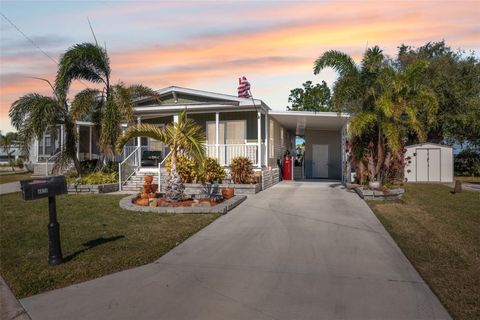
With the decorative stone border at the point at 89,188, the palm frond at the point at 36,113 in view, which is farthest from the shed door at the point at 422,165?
the palm frond at the point at 36,113

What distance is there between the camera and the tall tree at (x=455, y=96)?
2306 cm

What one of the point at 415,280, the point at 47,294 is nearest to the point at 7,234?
the point at 47,294

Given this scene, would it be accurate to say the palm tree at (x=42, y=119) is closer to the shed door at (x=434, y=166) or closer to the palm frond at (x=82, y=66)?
the palm frond at (x=82, y=66)

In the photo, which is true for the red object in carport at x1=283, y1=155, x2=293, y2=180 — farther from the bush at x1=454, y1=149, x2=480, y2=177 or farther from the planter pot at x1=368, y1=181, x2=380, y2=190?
the bush at x1=454, y1=149, x2=480, y2=177

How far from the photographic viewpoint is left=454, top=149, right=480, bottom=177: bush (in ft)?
83.0

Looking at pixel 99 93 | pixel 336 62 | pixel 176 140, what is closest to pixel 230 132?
pixel 99 93

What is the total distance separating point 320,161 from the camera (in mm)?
22844

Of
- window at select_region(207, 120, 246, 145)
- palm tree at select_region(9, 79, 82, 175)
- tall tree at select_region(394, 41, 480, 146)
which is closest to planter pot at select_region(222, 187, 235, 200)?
window at select_region(207, 120, 246, 145)

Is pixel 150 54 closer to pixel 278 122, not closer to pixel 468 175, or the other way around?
pixel 278 122

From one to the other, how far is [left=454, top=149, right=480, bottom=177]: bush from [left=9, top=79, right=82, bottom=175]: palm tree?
76.7 feet

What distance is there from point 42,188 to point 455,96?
24035 millimetres

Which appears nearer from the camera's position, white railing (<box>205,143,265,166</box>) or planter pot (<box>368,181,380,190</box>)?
planter pot (<box>368,181,380,190</box>)

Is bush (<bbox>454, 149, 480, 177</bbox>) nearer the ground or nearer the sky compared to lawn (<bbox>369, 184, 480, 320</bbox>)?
nearer the sky

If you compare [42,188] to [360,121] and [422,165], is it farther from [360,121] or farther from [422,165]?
[422,165]
